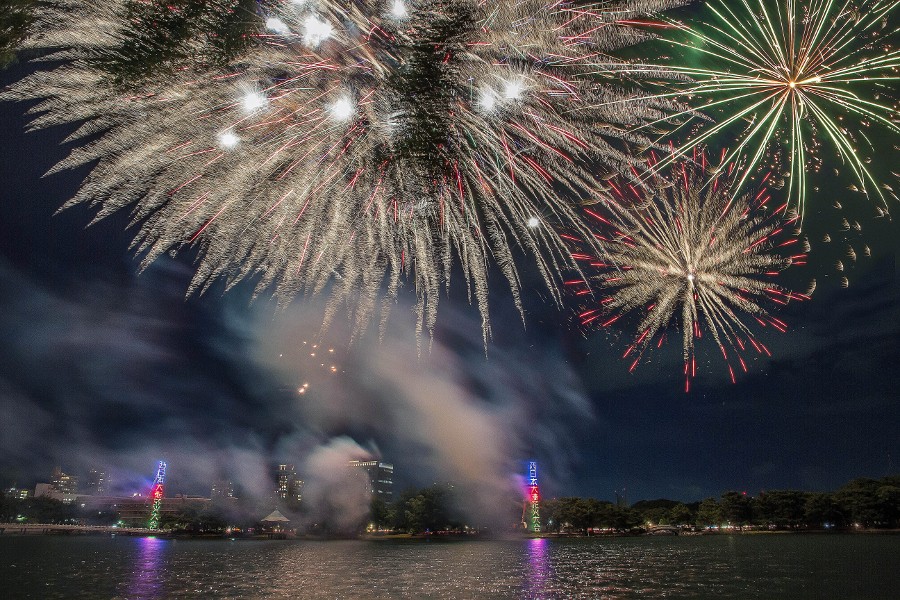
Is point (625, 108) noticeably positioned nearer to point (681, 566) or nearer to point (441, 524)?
point (681, 566)

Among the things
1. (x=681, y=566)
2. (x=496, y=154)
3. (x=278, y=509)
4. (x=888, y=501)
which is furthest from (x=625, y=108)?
(x=278, y=509)

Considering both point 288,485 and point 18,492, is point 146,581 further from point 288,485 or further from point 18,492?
point 18,492

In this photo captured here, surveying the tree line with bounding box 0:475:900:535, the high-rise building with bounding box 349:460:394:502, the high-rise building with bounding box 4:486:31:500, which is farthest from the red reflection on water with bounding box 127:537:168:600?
the high-rise building with bounding box 4:486:31:500

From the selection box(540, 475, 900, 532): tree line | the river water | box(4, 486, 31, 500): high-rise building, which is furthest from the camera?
box(4, 486, 31, 500): high-rise building

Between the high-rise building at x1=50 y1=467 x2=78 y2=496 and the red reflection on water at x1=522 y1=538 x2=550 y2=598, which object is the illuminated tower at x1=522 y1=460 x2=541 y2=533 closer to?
the red reflection on water at x1=522 y1=538 x2=550 y2=598

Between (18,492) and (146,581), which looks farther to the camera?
(18,492)

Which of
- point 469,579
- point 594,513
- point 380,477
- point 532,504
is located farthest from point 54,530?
point 469,579
